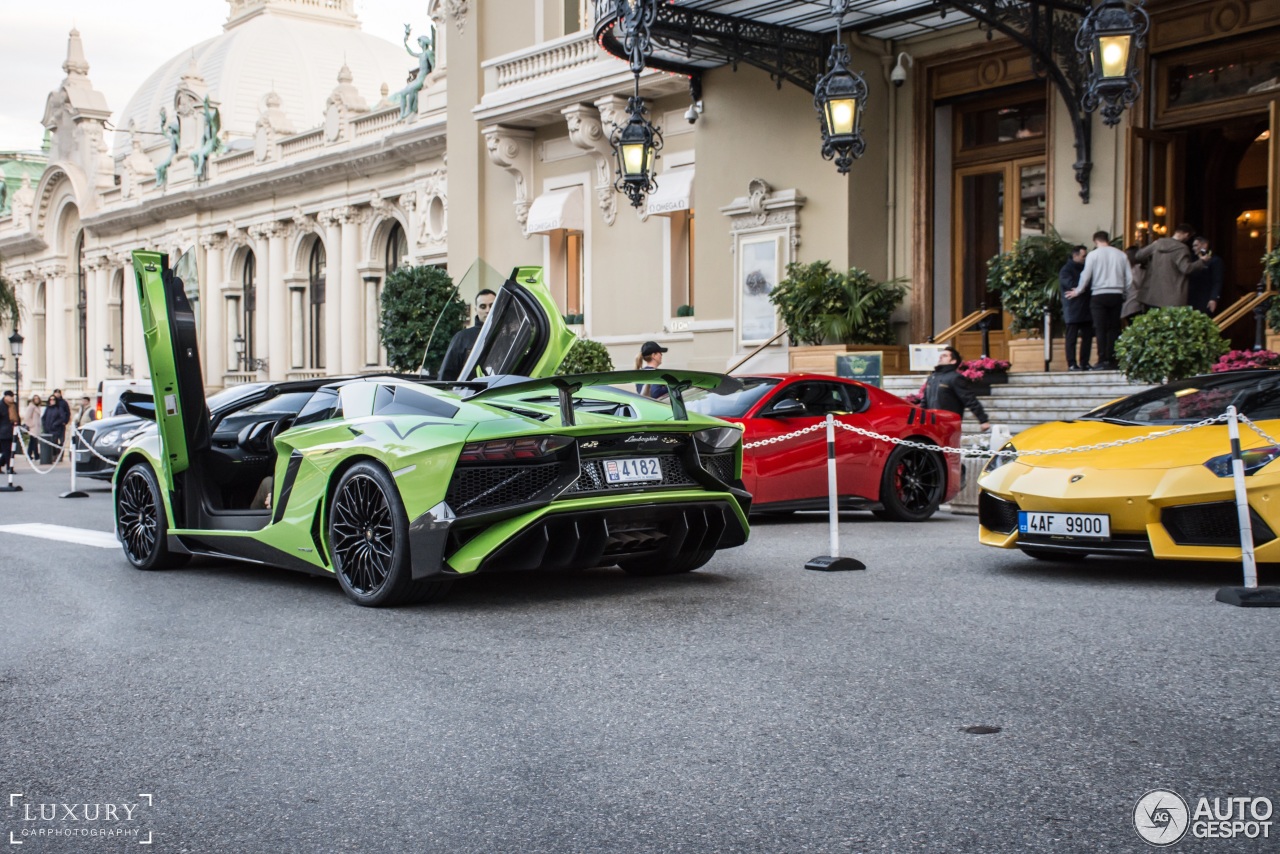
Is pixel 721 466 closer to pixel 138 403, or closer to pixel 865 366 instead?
pixel 138 403

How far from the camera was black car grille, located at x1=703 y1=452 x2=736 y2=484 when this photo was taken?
7.54 meters

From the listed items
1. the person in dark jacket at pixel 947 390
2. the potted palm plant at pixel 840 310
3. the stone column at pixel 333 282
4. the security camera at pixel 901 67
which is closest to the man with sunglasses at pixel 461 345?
the person in dark jacket at pixel 947 390

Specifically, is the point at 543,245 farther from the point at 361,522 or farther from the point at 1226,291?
the point at 361,522

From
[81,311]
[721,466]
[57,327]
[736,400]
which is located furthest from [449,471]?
[57,327]

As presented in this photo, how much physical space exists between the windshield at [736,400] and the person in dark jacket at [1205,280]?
6.71 meters

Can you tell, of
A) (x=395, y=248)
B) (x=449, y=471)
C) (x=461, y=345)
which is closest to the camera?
(x=449, y=471)

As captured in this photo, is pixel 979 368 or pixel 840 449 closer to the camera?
pixel 840 449

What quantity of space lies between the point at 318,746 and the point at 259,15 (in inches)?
3136

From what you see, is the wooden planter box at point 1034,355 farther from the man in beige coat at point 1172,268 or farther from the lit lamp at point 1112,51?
the lit lamp at point 1112,51

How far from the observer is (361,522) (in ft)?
23.4

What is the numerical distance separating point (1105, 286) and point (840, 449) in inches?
220

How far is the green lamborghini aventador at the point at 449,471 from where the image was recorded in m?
6.77

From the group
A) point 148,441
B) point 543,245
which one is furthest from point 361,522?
point 543,245

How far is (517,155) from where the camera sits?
28156 mm
